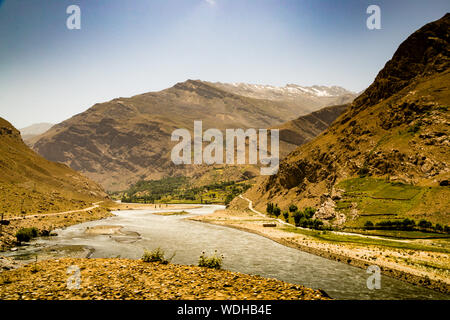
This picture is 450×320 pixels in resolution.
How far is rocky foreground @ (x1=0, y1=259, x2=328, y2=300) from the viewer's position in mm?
16906

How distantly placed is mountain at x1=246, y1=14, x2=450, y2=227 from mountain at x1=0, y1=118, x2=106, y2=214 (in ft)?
284

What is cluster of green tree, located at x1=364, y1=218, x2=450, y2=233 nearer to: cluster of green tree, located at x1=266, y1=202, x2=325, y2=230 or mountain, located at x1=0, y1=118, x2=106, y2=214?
cluster of green tree, located at x1=266, y1=202, x2=325, y2=230

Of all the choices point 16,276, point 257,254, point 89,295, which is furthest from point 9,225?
point 89,295

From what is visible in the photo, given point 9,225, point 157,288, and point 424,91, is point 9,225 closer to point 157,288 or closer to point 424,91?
point 157,288

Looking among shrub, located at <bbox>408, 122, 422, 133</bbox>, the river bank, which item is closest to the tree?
the river bank

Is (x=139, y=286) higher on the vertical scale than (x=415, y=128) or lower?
lower

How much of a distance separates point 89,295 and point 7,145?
14308 centimetres

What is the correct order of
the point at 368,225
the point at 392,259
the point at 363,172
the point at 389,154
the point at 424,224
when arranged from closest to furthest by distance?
the point at 392,259 → the point at 424,224 → the point at 368,225 → the point at 389,154 → the point at 363,172

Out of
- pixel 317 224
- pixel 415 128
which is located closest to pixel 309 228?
pixel 317 224

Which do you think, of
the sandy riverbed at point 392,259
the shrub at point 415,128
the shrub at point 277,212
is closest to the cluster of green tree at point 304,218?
the shrub at point 277,212

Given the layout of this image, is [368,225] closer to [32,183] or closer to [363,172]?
[363,172]

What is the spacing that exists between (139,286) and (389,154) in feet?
288

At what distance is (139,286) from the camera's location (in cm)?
1875

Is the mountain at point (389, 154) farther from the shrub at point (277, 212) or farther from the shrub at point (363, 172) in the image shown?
the shrub at point (277, 212)
